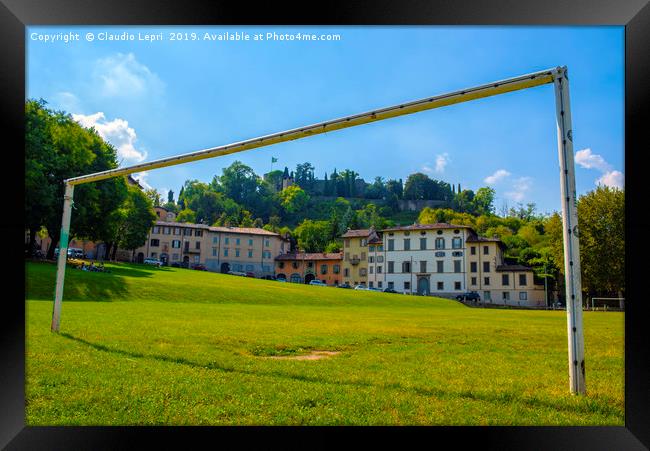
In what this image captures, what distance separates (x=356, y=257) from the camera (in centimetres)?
6038

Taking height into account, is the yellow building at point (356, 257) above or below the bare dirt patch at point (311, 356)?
above

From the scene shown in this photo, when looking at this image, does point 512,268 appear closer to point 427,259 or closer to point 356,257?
point 427,259

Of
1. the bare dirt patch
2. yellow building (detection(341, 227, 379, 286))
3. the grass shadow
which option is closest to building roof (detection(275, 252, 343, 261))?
yellow building (detection(341, 227, 379, 286))

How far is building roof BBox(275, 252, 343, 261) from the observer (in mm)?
62375

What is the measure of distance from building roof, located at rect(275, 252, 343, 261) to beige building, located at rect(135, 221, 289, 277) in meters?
2.25

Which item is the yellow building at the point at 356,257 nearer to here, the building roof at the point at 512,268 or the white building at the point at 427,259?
the white building at the point at 427,259

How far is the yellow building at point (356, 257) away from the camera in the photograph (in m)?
59.8

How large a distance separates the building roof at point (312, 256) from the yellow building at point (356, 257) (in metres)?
1.45

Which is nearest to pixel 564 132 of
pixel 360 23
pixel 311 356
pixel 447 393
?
pixel 360 23

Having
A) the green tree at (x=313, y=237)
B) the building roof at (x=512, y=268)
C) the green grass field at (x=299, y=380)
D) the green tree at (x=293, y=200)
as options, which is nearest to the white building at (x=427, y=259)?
the building roof at (x=512, y=268)

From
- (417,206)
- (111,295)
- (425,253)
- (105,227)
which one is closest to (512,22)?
(111,295)

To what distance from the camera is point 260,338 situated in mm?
9070

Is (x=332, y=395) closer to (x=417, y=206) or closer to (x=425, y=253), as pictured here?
(x=425, y=253)

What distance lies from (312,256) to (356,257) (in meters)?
6.64
